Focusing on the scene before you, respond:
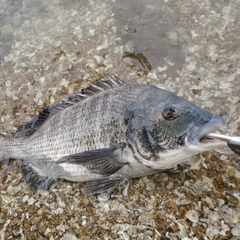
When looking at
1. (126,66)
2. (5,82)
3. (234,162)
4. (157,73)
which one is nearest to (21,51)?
(5,82)

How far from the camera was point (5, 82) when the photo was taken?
172 inches

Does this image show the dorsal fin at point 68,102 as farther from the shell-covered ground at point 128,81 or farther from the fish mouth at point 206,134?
the fish mouth at point 206,134

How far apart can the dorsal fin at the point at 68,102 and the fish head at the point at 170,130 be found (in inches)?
18.7

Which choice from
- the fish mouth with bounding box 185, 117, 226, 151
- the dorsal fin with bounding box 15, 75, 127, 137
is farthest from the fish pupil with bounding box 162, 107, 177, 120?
the dorsal fin with bounding box 15, 75, 127, 137

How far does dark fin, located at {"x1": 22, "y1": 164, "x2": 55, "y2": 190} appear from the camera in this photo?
11.1 ft

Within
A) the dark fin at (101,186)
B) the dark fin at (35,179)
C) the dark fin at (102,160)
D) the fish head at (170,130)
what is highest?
the fish head at (170,130)

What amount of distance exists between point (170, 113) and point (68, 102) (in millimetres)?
1221

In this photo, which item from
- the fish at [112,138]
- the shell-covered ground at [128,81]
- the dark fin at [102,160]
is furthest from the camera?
the shell-covered ground at [128,81]

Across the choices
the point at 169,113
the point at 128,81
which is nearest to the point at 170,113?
the point at 169,113

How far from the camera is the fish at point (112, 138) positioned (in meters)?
2.48

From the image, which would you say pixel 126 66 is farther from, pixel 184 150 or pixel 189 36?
pixel 184 150

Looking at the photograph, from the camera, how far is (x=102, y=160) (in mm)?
2750

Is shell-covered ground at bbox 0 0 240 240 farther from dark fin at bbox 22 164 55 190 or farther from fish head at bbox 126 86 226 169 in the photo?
fish head at bbox 126 86 226 169

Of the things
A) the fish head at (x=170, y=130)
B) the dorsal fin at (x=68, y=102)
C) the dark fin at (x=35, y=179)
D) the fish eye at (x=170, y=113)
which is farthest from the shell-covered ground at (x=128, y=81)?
the fish eye at (x=170, y=113)
